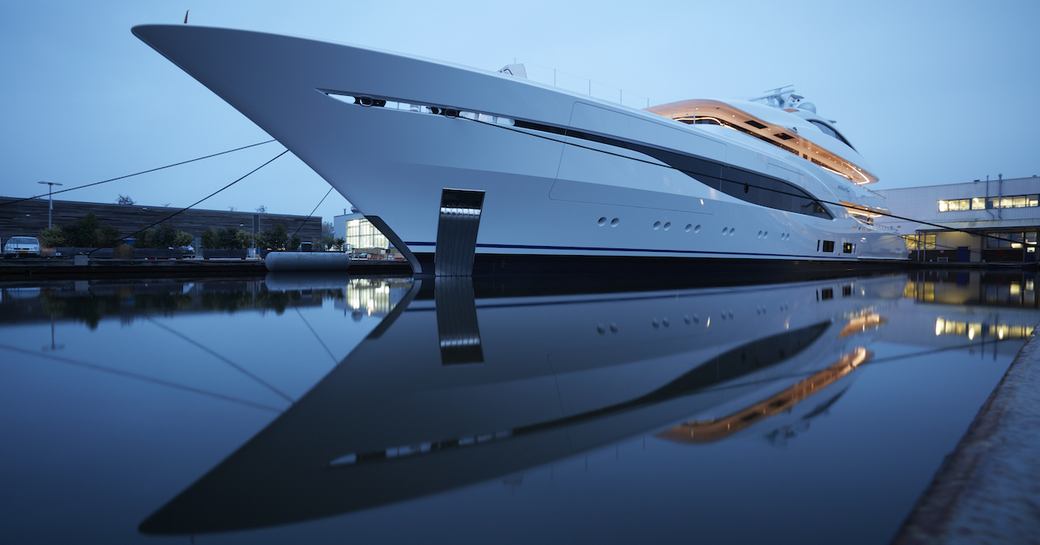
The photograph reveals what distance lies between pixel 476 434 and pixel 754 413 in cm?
117

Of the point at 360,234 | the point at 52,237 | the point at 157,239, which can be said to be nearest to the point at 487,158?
the point at 52,237

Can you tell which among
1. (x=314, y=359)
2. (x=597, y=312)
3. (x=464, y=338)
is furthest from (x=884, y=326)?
(x=314, y=359)

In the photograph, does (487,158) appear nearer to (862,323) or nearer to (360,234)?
(862,323)

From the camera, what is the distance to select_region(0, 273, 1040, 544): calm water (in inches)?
46.4

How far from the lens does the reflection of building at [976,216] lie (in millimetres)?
30750

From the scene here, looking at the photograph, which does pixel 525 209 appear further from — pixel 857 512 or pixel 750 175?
pixel 857 512

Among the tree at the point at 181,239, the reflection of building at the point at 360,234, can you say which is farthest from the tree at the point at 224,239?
the reflection of building at the point at 360,234

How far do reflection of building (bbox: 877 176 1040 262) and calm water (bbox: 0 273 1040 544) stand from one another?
3393 centimetres

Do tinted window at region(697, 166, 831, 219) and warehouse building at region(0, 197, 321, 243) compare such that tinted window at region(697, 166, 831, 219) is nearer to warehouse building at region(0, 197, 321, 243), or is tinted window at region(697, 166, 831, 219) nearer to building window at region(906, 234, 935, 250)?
warehouse building at region(0, 197, 321, 243)

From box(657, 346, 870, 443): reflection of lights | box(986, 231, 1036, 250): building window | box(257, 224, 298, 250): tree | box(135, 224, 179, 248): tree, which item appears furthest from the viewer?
box(257, 224, 298, 250): tree

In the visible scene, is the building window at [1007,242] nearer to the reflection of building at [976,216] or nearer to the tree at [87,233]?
the reflection of building at [976,216]

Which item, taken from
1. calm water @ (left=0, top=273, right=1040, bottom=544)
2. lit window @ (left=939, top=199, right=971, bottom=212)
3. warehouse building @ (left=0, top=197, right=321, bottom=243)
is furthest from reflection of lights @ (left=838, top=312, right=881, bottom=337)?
lit window @ (left=939, top=199, right=971, bottom=212)

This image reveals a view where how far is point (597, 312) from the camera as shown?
5.44 m

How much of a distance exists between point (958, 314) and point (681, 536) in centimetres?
676
